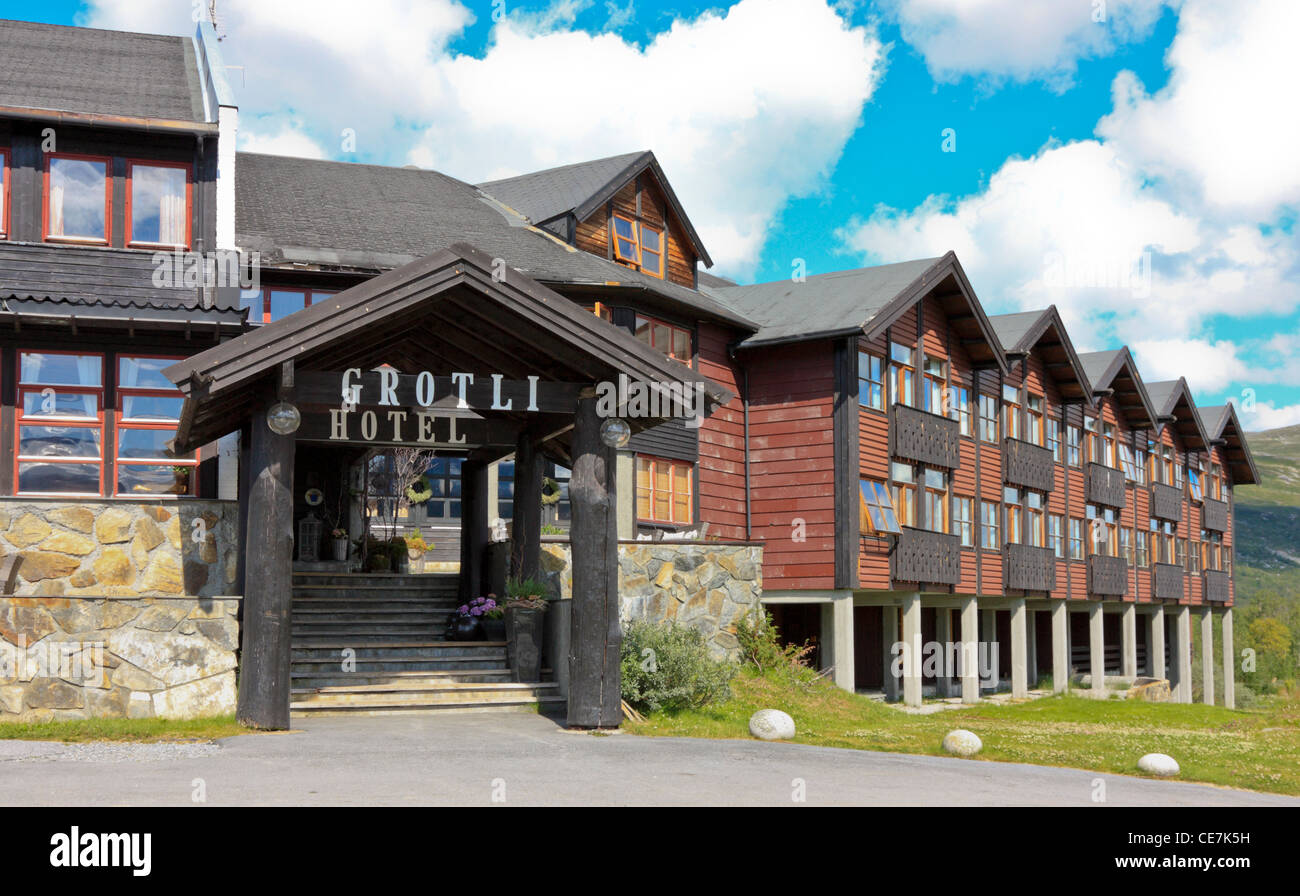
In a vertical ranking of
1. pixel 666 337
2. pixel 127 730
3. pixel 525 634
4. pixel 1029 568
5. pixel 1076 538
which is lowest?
pixel 127 730

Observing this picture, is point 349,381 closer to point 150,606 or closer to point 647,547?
point 150,606

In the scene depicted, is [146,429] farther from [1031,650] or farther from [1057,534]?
[1031,650]

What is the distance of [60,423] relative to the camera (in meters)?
18.2

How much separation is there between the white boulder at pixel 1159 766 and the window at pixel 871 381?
15.9 m

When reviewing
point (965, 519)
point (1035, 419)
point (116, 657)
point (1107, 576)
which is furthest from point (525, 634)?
point (1107, 576)

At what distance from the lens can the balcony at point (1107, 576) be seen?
41594 mm

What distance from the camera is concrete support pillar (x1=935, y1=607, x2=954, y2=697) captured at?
35.2 m

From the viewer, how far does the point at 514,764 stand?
11977 mm

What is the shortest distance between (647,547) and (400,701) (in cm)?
644

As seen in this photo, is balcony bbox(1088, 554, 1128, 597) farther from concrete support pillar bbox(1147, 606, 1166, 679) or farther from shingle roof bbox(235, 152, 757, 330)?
shingle roof bbox(235, 152, 757, 330)

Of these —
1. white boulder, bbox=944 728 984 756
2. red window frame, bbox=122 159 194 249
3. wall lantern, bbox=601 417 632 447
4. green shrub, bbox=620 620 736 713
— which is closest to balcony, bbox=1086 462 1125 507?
green shrub, bbox=620 620 736 713

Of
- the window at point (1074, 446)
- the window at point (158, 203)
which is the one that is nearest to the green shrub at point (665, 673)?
the window at point (158, 203)

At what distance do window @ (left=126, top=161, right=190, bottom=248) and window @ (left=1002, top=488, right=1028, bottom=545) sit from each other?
2365cm

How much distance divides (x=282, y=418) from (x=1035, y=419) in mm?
29082
